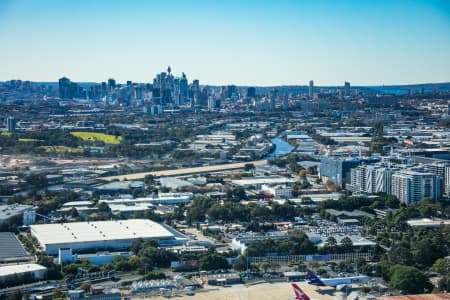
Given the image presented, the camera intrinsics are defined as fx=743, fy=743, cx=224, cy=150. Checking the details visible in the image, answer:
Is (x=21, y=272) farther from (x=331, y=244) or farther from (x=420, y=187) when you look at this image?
(x=420, y=187)

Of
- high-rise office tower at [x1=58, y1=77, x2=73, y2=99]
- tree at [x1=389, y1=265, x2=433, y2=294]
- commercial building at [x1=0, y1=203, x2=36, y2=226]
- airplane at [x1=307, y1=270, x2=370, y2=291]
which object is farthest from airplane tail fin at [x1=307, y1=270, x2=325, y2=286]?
high-rise office tower at [x1=58, y1=77, x2=73, y2=99]

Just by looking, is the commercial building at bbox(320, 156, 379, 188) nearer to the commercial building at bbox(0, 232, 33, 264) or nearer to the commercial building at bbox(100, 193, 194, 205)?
the commercial building at bbox(100, 193, 194, 205)

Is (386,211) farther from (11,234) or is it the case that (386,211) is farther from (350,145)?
(350,145)

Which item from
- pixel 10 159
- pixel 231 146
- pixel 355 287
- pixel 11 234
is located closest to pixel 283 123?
pixel 231 146

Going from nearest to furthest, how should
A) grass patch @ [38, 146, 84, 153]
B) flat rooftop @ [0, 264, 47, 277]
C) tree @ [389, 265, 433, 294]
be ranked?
tree @ [389, 265, 433, 294] < flat rooftop @ [0, 264, 47, 277] < grass patch @ [38, 146, 84, 153]

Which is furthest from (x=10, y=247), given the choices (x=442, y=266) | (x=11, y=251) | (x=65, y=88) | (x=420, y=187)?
(x=65, y=88)

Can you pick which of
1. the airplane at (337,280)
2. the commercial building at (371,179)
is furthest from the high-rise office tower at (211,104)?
the airplane at (337,280)
